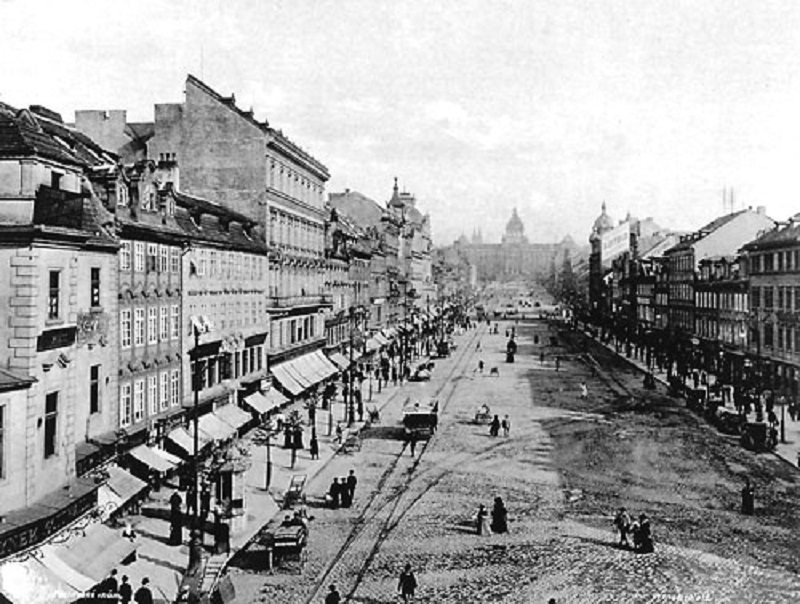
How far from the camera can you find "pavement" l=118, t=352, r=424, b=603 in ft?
77.4

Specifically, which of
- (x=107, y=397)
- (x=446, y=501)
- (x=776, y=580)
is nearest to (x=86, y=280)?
(x=107, y=397)

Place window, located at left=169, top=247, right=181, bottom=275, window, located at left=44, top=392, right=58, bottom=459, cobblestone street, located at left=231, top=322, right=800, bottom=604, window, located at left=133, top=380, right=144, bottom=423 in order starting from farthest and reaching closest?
1. window, located at left=169, top=247, right=181, bottom=275
2. window, located at left=133, top=380, right=144, bottom=423
3. cobblestone street, located at left=231, top=322, right=800, bottom=604
4. window, located at left=44, top=392, right=58, bottom=459

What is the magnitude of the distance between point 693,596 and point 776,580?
2.82 m

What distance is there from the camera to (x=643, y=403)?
59.1 metres

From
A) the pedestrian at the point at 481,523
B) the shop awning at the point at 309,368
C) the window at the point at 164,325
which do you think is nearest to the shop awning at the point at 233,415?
the window at the point at 164,325

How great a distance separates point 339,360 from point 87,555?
48.4 metres

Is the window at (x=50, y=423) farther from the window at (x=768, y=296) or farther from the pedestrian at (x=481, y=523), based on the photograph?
the window at (x=768, y=296)

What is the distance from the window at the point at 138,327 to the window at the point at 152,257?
1.76 meters

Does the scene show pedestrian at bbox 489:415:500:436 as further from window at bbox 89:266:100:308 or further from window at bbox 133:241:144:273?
window at bbox 89:266:100:308

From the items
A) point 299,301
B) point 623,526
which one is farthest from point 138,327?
point 299,301

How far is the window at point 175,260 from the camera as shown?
36.2m

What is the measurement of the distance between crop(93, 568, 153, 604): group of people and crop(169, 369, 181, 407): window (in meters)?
14.9

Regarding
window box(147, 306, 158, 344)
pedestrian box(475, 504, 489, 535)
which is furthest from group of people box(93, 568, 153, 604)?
window box(147, 306, 158, 344)

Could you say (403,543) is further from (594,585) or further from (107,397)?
(107,397)
